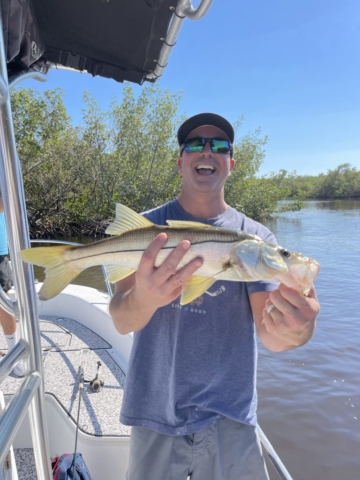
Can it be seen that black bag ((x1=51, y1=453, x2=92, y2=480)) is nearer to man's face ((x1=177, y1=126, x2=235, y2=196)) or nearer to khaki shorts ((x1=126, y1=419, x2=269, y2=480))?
khaki shorts ((x1=126, y1=419, x2=269, y2=480))

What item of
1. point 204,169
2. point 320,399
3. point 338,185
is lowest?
point 320,399

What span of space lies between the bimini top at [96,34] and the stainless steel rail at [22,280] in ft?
1.58

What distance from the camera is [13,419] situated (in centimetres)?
103

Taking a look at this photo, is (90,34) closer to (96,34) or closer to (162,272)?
(96,34)

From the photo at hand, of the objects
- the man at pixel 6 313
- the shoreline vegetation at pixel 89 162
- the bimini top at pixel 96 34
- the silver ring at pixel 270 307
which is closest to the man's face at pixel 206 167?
the bimini top at pixel 96 34

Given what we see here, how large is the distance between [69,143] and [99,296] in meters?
21.1

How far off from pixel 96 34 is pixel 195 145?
2.81 feet

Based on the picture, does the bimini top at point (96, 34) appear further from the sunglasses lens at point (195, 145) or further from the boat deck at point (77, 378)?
the boat deck at point (77, 378)

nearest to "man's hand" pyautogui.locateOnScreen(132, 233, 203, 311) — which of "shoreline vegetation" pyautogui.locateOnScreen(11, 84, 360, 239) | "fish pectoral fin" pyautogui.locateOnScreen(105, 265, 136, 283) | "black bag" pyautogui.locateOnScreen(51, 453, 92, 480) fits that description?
"fish pectoral fin" pyautogui.locateOnScreen(105, 265, 136, 283)

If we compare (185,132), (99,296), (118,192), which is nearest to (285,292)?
(185,132)

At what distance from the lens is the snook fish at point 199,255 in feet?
5.28

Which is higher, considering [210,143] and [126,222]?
[210,143]

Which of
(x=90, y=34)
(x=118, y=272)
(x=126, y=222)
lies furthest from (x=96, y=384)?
(x=90, y=34)

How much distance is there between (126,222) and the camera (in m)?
1.85
